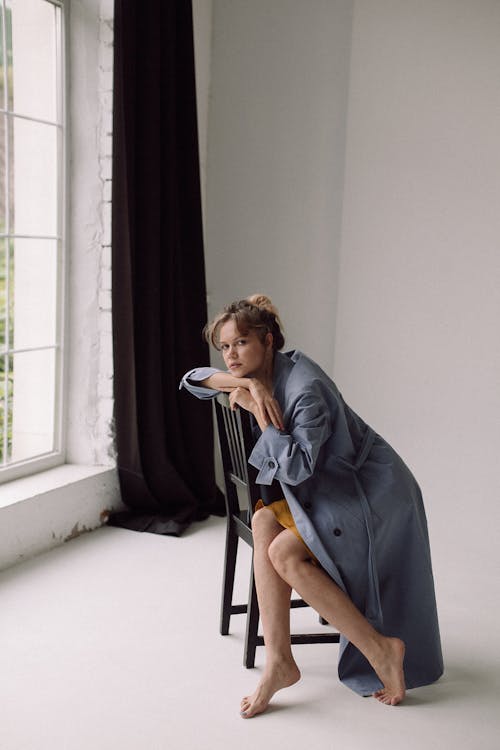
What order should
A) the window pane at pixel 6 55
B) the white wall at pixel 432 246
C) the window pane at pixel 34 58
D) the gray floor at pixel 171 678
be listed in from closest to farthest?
the gray floor at pixel 171 678, the window pane at pixel 6 55, the window pane at pixel 34 58, the white wall at pixel 432 246

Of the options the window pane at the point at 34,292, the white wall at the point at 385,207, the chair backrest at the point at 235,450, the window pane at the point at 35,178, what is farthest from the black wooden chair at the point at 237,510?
the window pane at the point at 35,178

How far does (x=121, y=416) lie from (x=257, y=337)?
1418 millimetres

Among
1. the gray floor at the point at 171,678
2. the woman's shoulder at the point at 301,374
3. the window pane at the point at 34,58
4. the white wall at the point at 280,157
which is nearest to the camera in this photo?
the gray floor at the point at 171,678

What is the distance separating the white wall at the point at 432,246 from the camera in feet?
12.1

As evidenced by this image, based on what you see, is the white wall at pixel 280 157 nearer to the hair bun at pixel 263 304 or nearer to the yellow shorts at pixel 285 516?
the hair bun at pixel 263 304

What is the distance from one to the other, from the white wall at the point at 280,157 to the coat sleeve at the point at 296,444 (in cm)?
191

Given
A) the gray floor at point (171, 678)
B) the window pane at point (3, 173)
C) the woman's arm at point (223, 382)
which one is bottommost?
the gray floor at point (171, 678)

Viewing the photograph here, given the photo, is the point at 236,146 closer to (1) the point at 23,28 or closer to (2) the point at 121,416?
(1) the point at 23,28

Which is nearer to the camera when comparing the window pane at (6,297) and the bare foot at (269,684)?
the bare foot at (269,684)

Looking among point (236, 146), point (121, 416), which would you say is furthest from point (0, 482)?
point (236, 146)

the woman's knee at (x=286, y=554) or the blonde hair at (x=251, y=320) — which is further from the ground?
the blonde hair at (x=251, y=320)

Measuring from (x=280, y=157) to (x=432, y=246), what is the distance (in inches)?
34.9

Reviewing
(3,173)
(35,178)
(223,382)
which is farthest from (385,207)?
(223,382)

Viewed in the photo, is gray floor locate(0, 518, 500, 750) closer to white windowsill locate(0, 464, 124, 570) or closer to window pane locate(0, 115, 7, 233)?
white windowsill locate(0, 464, 124, 570)
